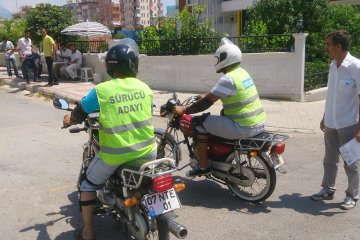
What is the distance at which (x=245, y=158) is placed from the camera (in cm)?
477

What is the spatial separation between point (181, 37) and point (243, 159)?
333 inches

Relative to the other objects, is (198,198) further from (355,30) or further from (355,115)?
(355,30)

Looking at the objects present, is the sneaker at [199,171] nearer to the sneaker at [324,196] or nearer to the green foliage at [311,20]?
the sneaker at [324,196]

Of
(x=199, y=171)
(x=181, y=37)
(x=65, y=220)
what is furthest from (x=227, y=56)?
(x=181, y=37)

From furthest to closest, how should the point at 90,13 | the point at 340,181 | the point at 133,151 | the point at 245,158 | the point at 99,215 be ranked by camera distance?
the point at 90,13, the point at 340,181, the point at 245,158, the point at 99,215, the point at 133,151

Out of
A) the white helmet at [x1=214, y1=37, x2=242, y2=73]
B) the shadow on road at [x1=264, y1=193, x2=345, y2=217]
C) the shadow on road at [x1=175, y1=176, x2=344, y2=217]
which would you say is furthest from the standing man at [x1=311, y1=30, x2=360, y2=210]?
the white helmet at [x1=214, y1=37, x2=242, y2=73]

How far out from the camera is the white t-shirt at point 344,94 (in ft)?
14.2

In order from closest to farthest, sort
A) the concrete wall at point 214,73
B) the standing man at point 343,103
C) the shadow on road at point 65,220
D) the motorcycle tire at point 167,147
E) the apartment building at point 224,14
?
1. the shadow on road at point 65,220
2. the standing man at point 343,103
3. the motorcycle tire at point 167,147
4. the concrete wall at point 214,73
5. the apartment building at point 224,14

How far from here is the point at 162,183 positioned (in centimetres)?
332

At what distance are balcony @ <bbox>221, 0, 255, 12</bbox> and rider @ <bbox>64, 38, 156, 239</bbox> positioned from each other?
22.4 meters

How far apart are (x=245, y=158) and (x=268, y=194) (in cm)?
47

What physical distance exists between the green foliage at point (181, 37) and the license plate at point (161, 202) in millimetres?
9249

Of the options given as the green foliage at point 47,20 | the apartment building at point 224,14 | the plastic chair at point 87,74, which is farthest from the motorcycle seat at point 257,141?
the apartment building at point 224,14

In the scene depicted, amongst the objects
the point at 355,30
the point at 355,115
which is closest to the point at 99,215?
the point at 355,115
